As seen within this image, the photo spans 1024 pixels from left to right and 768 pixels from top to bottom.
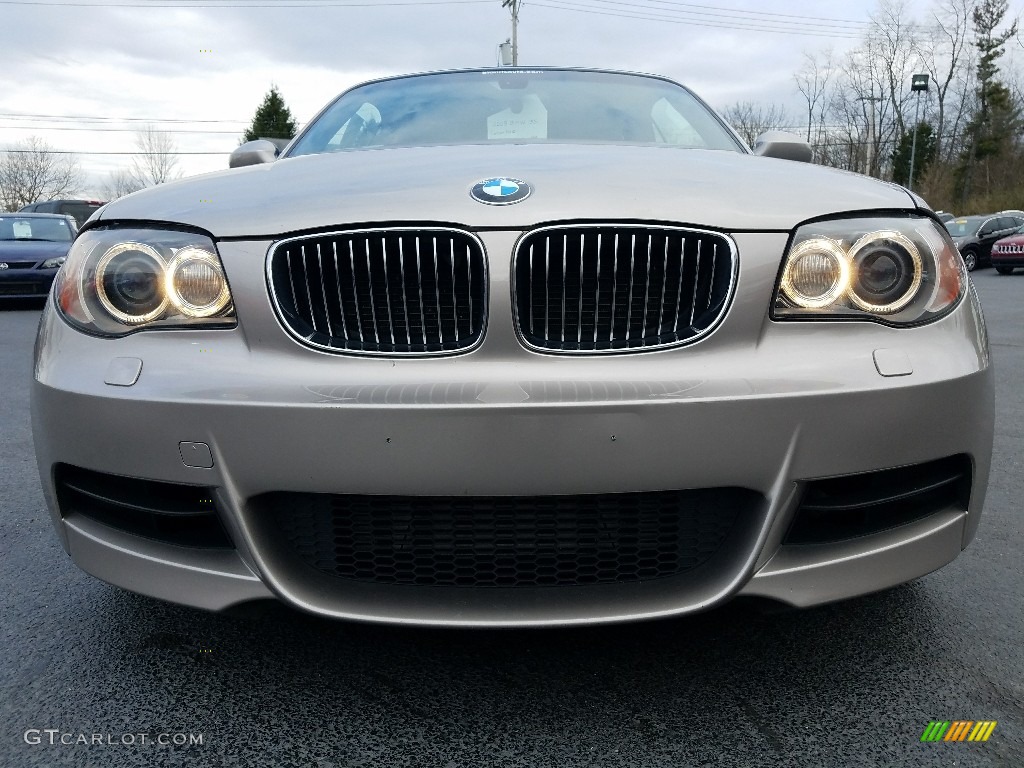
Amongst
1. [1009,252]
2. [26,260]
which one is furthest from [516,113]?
[1009,252]

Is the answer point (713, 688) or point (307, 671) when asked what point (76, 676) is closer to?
point (307, 671)

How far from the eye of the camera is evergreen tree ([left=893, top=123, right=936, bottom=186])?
5291cm

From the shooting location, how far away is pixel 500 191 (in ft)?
5.40

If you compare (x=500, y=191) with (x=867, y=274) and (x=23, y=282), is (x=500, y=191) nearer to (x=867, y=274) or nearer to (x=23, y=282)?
(x=867, y=274)

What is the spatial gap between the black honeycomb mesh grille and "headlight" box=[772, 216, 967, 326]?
16.4 inches

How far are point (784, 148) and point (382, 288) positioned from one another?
5.84 ft

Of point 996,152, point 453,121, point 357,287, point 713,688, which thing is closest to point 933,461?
point 713,688

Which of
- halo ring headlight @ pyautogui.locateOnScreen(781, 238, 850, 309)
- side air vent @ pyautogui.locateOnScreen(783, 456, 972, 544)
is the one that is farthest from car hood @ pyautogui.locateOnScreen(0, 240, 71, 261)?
side air vent @ pyautogui.locateOnScreen(783, 456, 972, 544)

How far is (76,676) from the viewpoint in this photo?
179 cm

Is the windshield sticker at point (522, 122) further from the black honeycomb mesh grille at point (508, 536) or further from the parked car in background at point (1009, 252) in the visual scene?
the parked car in background at point (1009, 252)

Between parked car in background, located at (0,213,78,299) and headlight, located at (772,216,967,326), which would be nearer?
headlight, located at (772,216,967,326)

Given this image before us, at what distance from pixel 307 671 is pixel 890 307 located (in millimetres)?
1405

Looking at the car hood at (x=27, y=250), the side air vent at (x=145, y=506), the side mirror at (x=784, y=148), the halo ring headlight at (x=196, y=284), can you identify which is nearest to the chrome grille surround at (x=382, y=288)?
the halo ring headlight at (x=196, y=284)

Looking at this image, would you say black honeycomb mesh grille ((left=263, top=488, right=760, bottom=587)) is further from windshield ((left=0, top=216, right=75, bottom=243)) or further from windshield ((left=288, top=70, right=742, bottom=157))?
windshield ((left=0, top=216, right=75, bottom=243))
